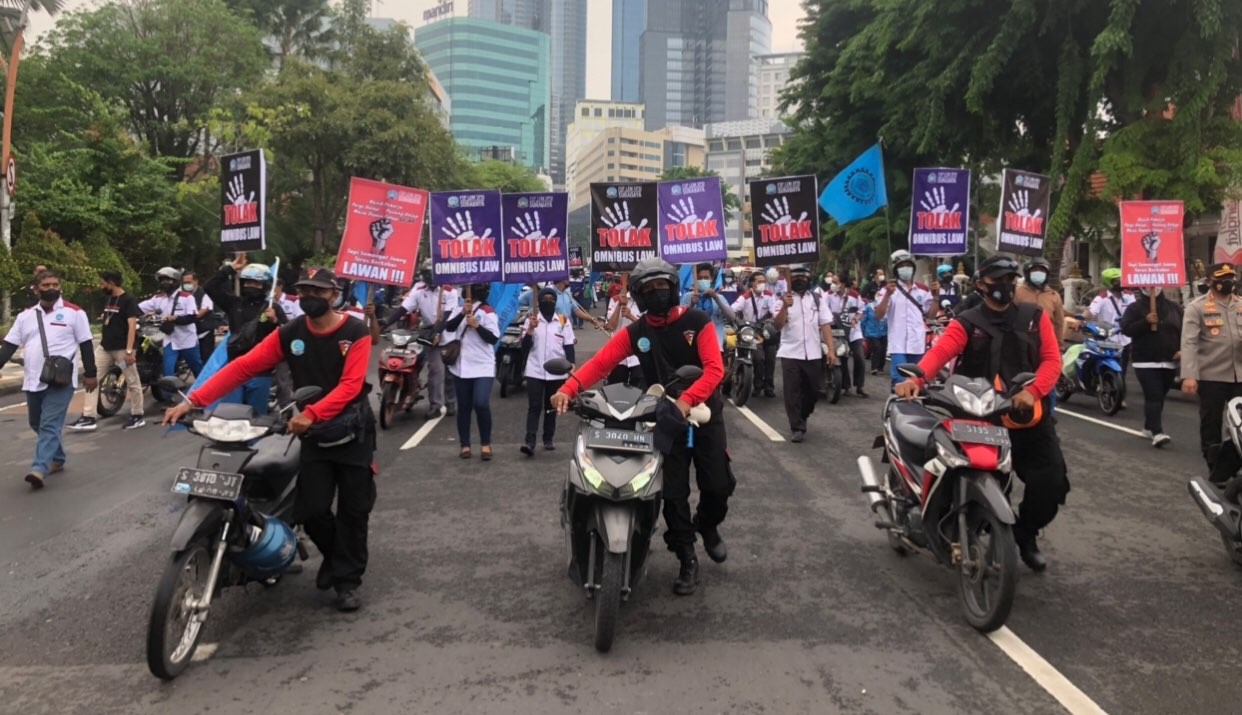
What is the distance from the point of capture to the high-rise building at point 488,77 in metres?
151

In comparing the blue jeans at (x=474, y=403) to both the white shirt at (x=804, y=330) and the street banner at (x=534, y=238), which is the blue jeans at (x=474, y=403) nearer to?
the street banner at (x=534, y=238)

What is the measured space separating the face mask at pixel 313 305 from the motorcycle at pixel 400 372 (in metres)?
5.46

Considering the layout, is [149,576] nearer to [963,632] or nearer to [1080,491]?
[963,632]

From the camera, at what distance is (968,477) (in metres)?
4.16

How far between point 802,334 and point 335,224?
98.2 feet

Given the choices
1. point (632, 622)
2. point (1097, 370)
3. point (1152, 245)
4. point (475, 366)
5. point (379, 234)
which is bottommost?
point (632, 622)

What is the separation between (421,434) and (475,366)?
1.81 metres

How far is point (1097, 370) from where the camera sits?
428 inches

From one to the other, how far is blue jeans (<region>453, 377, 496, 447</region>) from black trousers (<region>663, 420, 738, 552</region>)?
3689 mm

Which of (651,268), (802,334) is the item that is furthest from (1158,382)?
(651,268)

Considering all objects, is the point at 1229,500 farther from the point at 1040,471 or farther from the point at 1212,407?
the point at 1212,407

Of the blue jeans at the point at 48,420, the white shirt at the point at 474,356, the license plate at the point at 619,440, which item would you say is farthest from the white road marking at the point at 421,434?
the license plate at the point at 619,440

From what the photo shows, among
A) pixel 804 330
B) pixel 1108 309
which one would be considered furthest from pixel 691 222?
pixel 1108 309

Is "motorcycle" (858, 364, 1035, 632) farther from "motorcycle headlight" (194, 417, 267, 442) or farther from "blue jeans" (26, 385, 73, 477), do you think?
"blue jeans" (26, 385, 73, 477)
